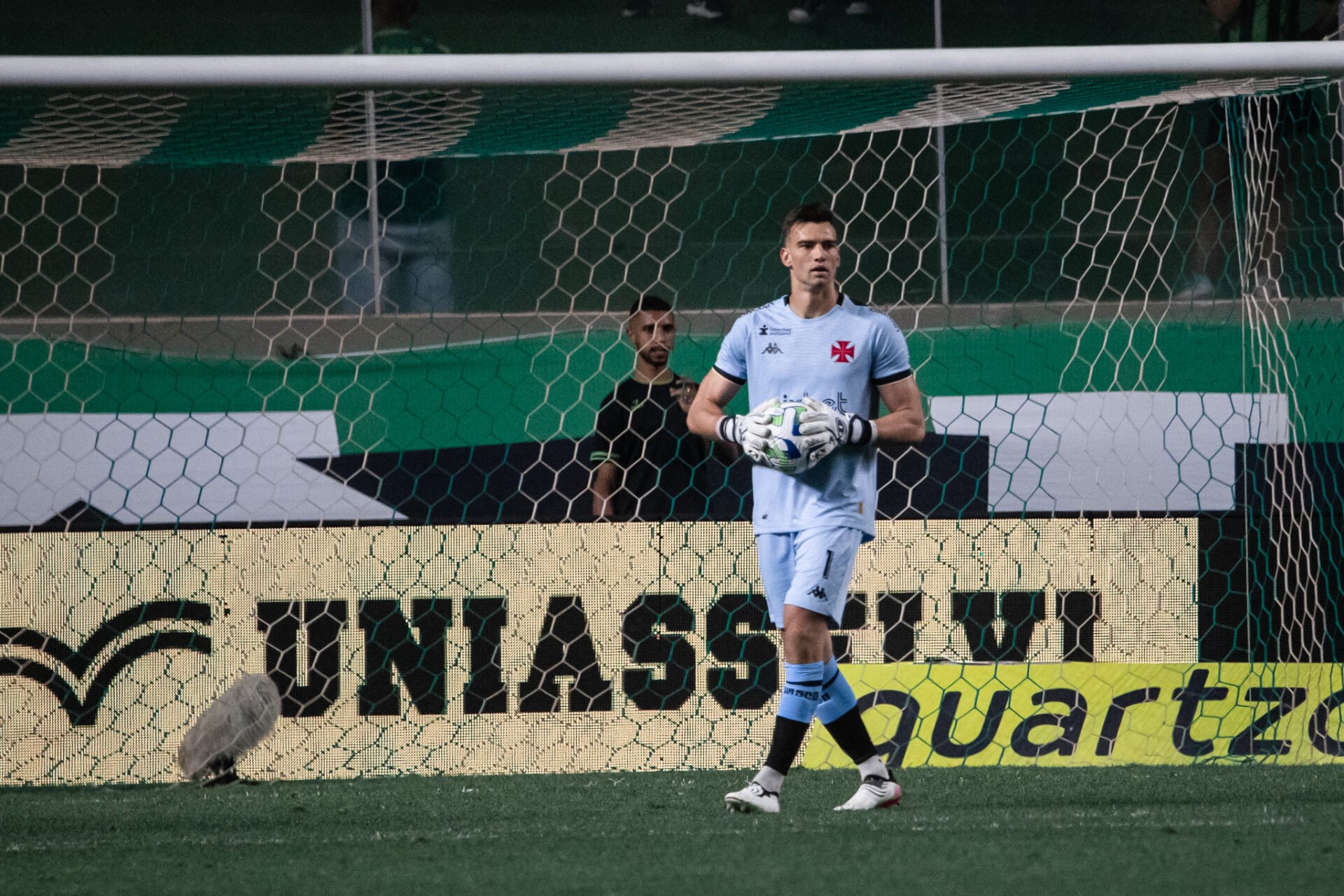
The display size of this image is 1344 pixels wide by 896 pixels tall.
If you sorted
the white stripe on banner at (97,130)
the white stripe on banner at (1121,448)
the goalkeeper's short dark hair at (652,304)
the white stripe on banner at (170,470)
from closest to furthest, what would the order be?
the white stripe on banner at (97,130) < the goalkeeper's short dark hair at (652,304) < the white stripe on banner at (170,470) < the white stripe on banner at (1121,448)

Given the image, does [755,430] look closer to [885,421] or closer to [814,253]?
[885,421]

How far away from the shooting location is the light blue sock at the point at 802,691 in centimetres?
405

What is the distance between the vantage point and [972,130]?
26.2ft

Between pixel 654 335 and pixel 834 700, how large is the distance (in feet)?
6.32

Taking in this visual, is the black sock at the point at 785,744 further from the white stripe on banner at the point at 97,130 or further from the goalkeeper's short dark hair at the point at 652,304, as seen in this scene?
the white stripe on banner at the point at 97,130

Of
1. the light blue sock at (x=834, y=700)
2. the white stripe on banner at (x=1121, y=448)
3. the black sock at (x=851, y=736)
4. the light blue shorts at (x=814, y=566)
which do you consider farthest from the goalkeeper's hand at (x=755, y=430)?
the white stripe on banner at (x=1121, y=448)

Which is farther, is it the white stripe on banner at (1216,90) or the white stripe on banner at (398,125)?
the white stripe on banner at (1216,90)

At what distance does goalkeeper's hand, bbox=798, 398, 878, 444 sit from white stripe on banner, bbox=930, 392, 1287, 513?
81.3 inches

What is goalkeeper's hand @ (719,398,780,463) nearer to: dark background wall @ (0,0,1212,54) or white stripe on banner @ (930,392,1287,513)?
white stripe on banner @ (930,392,1287,513)

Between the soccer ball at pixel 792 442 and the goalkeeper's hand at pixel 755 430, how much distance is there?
1 centimetres

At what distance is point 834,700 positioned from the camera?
4.14 m

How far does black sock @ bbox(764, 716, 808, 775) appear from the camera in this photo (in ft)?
13.2

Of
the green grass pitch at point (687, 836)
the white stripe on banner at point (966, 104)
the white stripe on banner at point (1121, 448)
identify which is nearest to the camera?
the green grass pitch at point (687, 836)

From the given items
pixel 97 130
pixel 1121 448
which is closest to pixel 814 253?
pixel 1121 448
